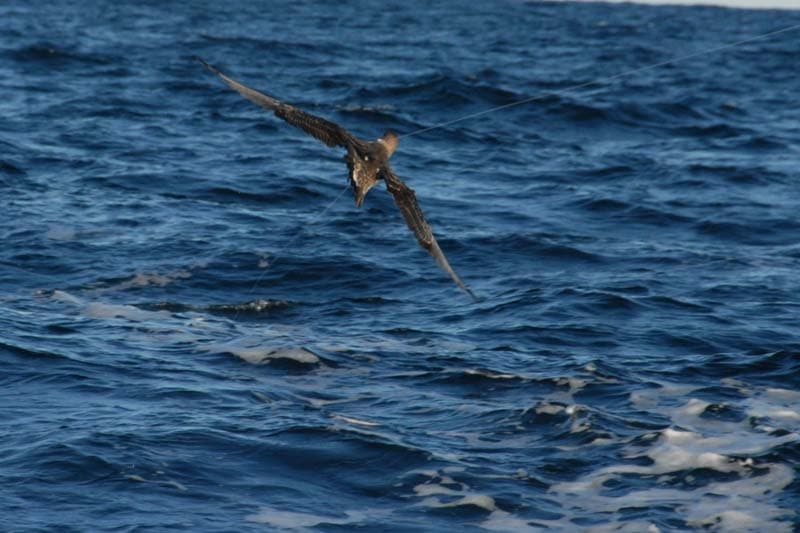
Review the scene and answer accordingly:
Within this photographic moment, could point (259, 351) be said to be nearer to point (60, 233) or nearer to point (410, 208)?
point (410, 208)

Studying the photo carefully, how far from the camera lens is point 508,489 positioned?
1295 centimetres

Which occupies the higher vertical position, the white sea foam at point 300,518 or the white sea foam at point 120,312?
the white sea foam at point 120,312

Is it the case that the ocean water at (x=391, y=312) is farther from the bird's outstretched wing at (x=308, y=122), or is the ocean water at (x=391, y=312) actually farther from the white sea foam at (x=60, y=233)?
the bird's outstretched wing at (x=308, y=122)

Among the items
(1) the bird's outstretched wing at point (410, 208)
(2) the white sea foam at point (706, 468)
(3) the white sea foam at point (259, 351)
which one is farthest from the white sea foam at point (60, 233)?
(1) the bird's outstretched wing at point (410, 208)

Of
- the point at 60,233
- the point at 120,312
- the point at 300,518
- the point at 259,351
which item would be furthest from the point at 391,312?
the point at 300,518

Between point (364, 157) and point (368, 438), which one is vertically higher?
point (364, 157)

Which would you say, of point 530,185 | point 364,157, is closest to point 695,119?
point 530,185

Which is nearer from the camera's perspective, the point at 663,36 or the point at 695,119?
the point at 695,119

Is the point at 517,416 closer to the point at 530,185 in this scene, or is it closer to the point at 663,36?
the point at 530,185

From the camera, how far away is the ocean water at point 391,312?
1289cm

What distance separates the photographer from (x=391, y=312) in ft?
60.2

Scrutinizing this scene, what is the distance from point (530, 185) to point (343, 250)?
6.29 metres

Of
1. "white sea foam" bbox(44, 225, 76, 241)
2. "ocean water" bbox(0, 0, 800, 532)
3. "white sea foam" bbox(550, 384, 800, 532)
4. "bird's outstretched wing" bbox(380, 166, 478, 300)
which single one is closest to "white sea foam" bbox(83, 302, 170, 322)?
"ocean water" bbox(0, 0, 800, 532)

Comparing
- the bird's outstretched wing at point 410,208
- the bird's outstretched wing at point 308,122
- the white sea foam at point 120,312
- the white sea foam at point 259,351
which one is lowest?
the bird's outstretched wing at point 410,208
